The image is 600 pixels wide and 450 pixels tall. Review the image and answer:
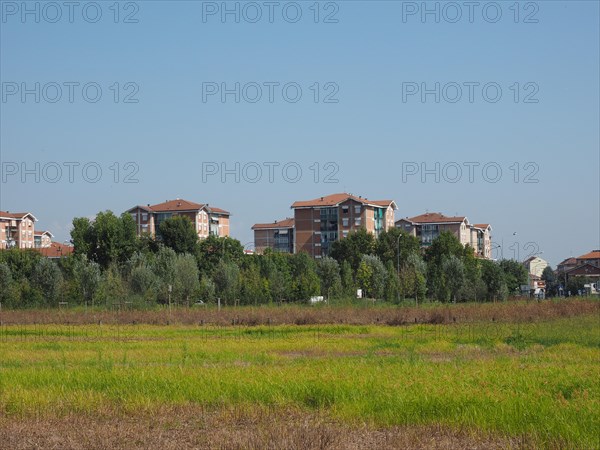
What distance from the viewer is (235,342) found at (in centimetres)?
3216

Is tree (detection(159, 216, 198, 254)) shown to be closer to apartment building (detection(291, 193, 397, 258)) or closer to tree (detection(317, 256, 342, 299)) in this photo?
tree (detection(317, 256, 342, 299))

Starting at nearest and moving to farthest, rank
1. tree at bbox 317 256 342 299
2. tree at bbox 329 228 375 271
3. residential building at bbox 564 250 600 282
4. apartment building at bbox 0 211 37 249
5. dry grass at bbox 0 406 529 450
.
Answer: dry grass at bbox 0 406 529 450 → tree at bbox 317 256 342 299 → tree at bbox 329 228 375 271 → apartment building at bbox 0 211 37 249 → residential building at bbox 564 250 600 282

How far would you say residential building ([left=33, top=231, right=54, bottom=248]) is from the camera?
153 metres

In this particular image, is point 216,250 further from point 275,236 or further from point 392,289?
point 275,236

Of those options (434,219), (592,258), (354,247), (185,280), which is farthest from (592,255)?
(185,280)

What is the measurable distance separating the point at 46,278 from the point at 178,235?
25.9m

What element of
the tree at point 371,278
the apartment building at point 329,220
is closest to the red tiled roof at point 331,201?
the apartment building at point 329,220

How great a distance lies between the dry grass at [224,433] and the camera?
487 inches

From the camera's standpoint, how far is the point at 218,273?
233 ft

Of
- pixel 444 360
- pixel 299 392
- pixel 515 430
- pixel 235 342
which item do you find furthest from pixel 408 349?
pixel 515 430

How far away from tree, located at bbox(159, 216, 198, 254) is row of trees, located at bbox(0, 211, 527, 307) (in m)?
0.11

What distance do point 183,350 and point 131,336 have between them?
382 inches

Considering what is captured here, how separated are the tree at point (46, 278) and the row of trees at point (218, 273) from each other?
0.27 ft

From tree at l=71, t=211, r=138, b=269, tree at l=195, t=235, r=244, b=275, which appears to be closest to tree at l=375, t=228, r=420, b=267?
tree at l=195, t=235, r=244, b=275
